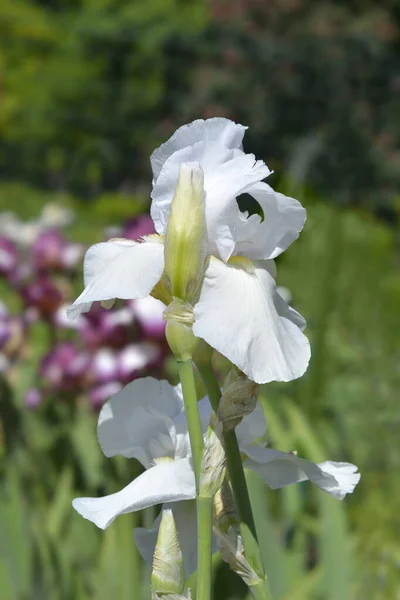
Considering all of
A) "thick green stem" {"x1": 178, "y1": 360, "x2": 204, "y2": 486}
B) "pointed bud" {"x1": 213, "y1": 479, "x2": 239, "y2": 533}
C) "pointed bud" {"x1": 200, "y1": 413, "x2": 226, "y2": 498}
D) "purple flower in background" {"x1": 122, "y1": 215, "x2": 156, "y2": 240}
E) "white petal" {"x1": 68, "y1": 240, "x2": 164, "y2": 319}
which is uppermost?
"purple flower in background" {"x1": 122, "y1": 215, "x2": 156, "y2": 240}

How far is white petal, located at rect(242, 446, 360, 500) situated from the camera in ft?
1.15

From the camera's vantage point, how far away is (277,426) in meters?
1.25

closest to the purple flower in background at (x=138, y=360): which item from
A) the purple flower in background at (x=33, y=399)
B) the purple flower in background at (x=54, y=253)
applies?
the purple flower in background at (x=33, y=399)

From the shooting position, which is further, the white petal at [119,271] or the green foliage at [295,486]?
the green foliage at [295,486]

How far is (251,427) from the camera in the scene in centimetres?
38

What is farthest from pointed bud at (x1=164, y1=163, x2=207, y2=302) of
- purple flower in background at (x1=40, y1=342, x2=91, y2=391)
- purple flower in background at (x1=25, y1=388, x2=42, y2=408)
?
purple flower in background at (x1=25, y1=388, x2=42, y2=408)

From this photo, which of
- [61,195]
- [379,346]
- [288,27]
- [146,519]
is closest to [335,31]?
[288,27]

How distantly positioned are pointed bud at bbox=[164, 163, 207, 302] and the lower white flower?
0.09 m

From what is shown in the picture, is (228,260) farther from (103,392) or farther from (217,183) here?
(103,392)

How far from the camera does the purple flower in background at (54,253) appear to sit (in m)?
1.69

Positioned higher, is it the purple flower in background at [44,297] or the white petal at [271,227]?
the white petal at [271,227]

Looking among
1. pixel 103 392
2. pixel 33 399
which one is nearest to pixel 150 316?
pixel 103 392

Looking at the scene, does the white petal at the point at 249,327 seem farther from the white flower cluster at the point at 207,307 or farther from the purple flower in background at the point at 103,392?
the purple flower in background at the point at 103,392

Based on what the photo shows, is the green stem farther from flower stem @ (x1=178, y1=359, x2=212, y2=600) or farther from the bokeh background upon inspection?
the bokeh background
